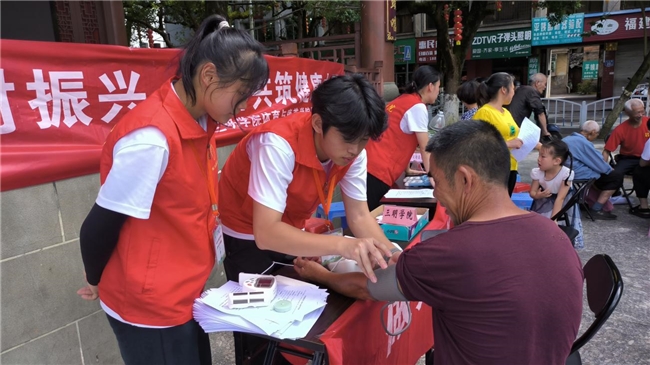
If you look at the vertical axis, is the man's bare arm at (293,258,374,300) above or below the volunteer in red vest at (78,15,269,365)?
below

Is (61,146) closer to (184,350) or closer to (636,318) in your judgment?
(184,350)

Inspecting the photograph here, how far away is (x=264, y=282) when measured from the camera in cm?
131

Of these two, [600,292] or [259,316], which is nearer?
[259,316]

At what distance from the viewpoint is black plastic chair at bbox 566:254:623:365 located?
136 cm

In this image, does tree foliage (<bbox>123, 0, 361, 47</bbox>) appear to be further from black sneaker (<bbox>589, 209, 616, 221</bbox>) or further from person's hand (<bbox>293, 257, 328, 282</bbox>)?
person's hand (<bbox>293, 257, 328, 282</bbox>)

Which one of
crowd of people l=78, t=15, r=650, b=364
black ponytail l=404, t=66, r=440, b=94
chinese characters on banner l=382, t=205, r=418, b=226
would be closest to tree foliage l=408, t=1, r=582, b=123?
black ponytail l=404, t=66, r=440, b=94

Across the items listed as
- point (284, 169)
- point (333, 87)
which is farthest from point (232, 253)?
point (333, 87)

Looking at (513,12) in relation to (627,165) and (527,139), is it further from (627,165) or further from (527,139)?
(527,139)

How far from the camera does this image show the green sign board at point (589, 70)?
17.9 m

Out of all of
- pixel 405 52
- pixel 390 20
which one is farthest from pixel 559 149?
pixel 405 52

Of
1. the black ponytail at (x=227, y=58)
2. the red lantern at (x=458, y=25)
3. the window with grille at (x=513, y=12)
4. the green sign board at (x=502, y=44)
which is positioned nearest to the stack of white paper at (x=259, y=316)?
the black ponytail at (x=227, y=58)

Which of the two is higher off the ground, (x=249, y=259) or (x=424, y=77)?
(x=424, y=77)

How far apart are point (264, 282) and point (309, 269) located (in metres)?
0.22

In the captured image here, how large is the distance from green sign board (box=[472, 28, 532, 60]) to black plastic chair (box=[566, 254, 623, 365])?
1803 centimetres
